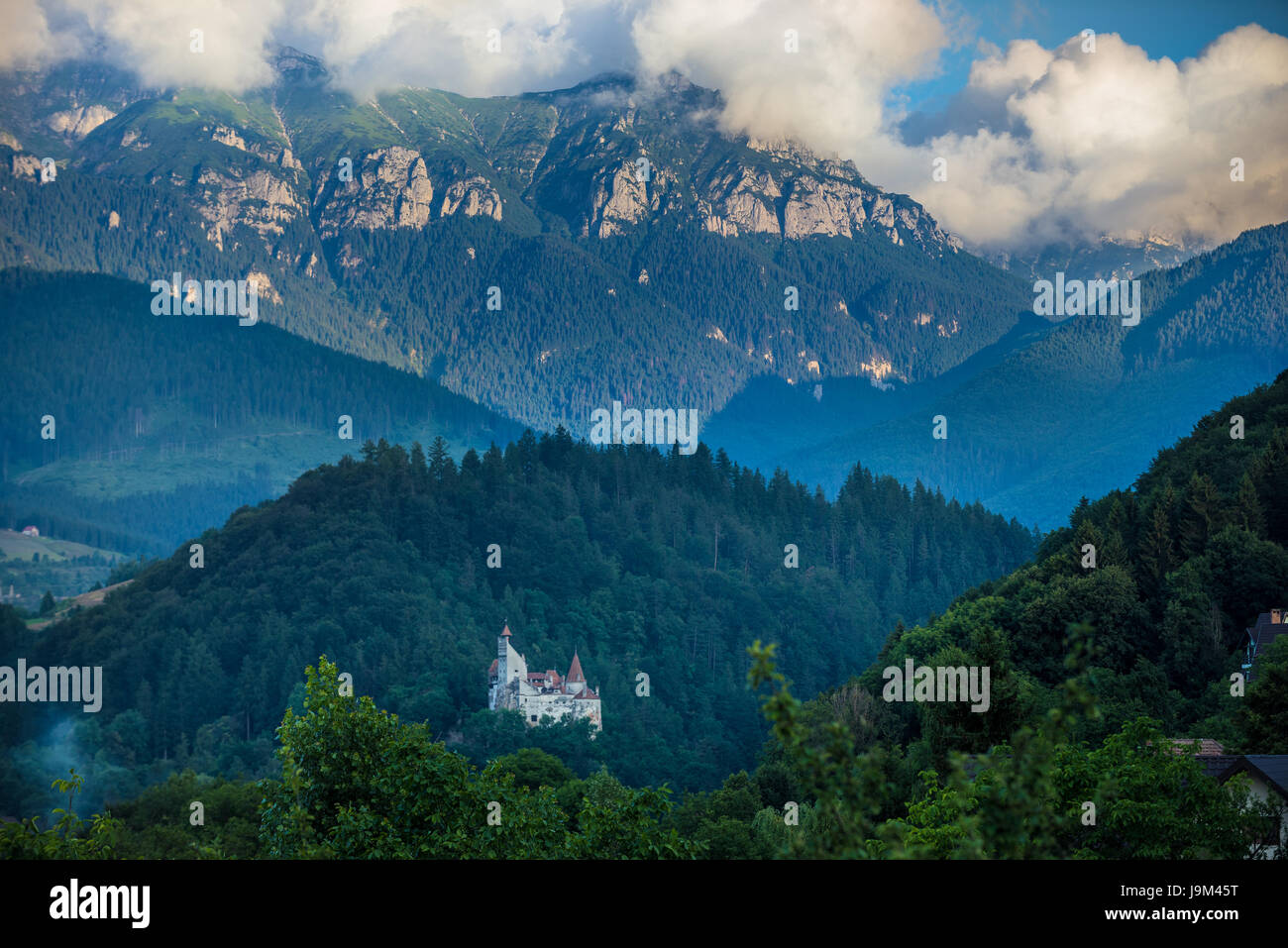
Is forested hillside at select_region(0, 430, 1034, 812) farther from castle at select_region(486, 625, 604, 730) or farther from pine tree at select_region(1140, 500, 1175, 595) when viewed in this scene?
pine tree at select_region(1140, 500, 1175, 595)

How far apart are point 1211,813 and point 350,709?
2141cm

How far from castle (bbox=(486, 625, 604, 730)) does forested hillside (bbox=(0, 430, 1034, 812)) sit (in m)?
2.69

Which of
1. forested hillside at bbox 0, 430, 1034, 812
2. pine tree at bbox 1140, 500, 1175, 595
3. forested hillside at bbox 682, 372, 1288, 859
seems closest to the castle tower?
forested hillside at bbox 0, 430, 1034, 812

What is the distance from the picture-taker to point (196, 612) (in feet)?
516

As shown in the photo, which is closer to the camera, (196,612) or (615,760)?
(615,760)

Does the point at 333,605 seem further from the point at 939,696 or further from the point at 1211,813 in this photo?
the point at 1211,813

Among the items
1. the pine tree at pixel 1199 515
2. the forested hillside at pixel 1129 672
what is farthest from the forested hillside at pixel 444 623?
the pine tree at pixel 1199 515

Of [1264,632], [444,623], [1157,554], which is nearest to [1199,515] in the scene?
[1157,554]

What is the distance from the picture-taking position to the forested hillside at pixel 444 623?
433 ft

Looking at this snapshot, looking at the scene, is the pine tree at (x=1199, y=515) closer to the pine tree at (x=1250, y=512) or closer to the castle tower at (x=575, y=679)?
the pine tree at (x=1250, y=512)

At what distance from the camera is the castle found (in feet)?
429

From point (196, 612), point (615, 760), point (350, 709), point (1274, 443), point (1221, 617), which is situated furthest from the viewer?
point (196, 612)
